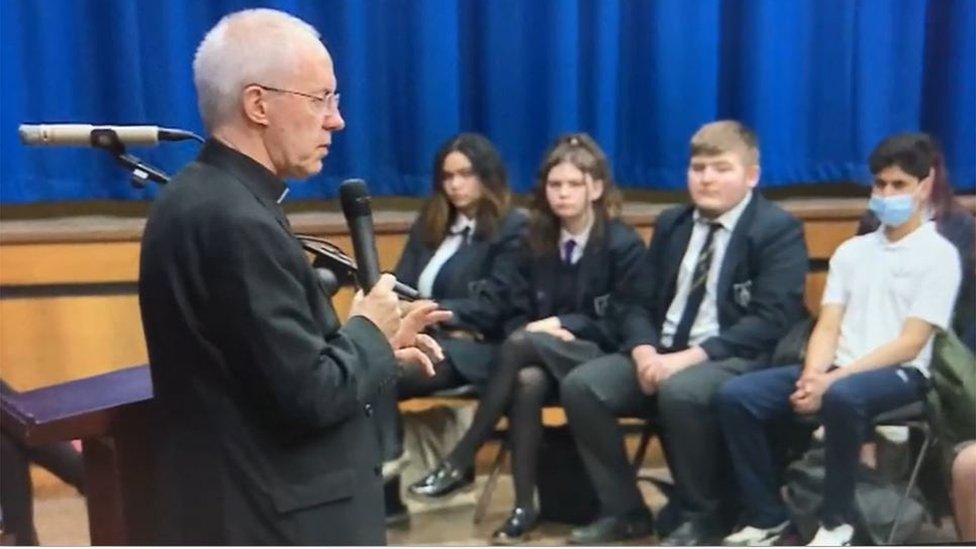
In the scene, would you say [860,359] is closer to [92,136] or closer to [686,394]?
[686,394]

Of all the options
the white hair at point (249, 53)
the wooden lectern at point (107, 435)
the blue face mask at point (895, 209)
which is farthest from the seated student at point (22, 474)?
the blue face mask at point (895, 209)

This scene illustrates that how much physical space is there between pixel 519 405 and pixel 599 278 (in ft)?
1.37

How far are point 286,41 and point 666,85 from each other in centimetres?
206

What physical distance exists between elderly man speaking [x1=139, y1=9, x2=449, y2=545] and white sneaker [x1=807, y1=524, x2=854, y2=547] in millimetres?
1518

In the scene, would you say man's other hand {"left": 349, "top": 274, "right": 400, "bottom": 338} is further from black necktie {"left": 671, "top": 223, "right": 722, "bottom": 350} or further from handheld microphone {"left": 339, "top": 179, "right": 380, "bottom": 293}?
black necktie {"left": 671, "top": 223, "right": 722, "bottom": 350}

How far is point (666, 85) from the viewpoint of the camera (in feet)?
11.1

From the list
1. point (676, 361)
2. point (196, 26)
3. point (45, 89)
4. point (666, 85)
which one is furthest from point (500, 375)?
point (45, 89)

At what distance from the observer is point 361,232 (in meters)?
1.68

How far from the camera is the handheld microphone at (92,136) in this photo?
1.68 metres

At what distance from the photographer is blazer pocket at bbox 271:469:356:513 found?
4.97 ft

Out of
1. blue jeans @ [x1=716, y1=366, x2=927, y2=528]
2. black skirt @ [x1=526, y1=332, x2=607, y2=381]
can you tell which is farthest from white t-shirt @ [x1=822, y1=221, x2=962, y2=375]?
black skirt @ [x1=526, y1=332, x2=607, y2=381]

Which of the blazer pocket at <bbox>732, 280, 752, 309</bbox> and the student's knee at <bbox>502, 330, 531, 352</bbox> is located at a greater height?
the blazer pocket at <bbox>732, 280, 752, 309</bbox>

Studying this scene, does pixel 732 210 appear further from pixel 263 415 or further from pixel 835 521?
pixel 263 415

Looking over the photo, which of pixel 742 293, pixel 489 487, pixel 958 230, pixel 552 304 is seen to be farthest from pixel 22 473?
pixel 958 230
